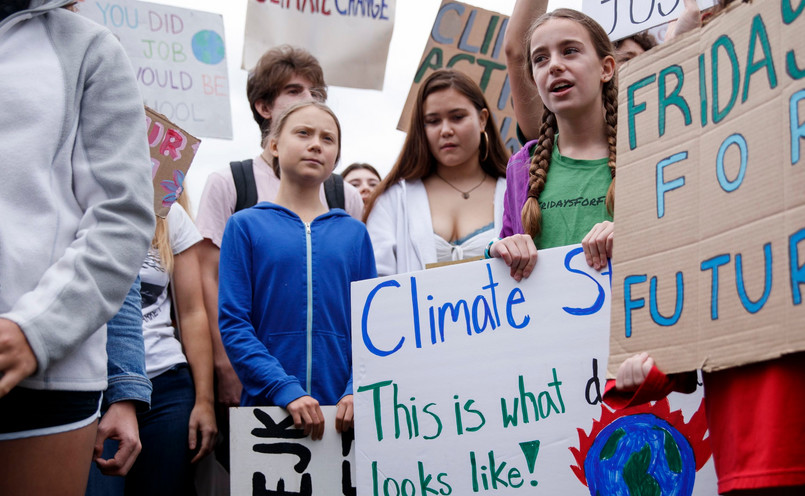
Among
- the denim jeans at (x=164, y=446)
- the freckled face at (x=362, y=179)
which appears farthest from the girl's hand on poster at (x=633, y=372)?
the freckled face at (x=362, y=179)

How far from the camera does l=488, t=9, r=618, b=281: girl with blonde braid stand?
2.46 m

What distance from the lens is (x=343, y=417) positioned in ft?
8.54

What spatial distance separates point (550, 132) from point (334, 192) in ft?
4.18

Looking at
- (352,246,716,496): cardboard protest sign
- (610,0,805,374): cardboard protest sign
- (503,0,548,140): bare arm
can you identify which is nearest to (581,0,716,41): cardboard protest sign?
(503,0,548,140): bare arm

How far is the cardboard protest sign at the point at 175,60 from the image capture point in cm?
484

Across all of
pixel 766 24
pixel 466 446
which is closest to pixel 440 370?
pixel 466 446

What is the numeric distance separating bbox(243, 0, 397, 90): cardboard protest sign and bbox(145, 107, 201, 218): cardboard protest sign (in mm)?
2348

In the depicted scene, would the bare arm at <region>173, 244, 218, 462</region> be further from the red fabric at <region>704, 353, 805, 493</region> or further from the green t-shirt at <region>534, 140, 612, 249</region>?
the red fabric at <region>704, 353, 805, 493</region>

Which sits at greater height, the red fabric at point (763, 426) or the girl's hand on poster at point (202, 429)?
the red fabric at point (763, 426)

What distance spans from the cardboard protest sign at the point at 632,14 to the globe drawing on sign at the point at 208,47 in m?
2.43

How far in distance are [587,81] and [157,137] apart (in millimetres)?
1342

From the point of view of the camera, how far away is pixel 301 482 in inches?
102

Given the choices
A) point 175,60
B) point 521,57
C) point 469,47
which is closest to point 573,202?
point 521,57

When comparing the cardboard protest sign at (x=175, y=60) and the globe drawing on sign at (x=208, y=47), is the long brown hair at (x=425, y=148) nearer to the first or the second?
the cardboard protest sign at (x=175, y=60)
